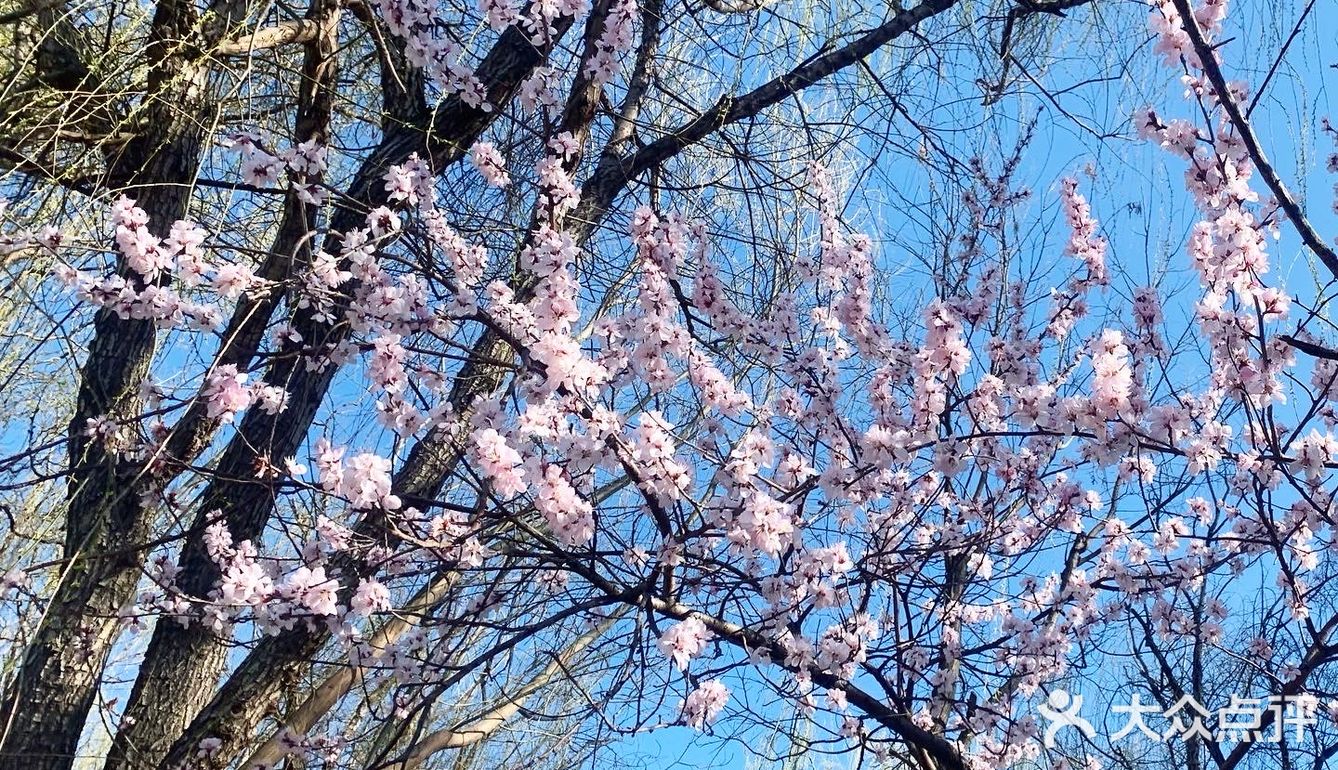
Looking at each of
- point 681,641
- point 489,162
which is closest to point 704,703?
point 681,641

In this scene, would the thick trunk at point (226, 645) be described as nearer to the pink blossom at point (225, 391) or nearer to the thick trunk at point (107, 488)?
the thick trunk at point (107, 488)

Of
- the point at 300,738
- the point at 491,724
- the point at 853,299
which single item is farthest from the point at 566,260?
the point at 491,724

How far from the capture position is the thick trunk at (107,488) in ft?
9.91

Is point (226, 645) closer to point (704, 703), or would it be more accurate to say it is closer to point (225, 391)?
point (225, 391)

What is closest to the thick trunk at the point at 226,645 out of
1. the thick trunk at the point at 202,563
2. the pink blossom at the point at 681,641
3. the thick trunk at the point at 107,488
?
the thick trunk at the point at 202,563

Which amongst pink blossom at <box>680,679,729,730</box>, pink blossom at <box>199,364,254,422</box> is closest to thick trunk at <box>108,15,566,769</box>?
pink blossom at <box>199,364,254,422</box>

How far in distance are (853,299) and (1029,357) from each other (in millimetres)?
523

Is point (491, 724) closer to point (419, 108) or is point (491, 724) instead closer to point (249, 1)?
point (419, 108)

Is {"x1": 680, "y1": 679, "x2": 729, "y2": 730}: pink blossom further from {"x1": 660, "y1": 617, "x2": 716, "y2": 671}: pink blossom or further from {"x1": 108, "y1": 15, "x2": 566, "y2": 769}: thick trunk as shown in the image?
{"x1": 108, "y1": 15, "x2": 566, "y2": 769}: thick trunk

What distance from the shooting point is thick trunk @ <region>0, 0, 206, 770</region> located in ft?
9.91

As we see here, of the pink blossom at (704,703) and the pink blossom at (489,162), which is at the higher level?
the pink blossom at (489,162)

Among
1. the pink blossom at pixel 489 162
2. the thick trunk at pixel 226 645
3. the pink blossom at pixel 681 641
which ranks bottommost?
the pink blossom at pixel 681 641

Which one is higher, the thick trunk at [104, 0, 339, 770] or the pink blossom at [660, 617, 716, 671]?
the thick trunk at [104, 0, 339, 770]

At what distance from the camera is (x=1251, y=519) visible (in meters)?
3.39
